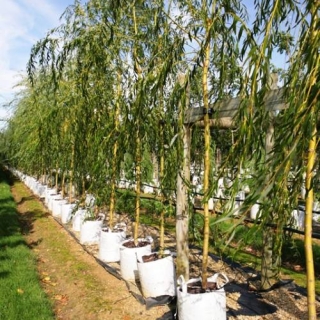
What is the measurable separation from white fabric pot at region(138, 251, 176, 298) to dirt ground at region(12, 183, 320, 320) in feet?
0.45

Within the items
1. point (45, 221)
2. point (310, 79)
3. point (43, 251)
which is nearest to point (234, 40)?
point (310, 79)

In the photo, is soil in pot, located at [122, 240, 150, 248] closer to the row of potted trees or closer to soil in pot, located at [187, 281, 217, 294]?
the row of potted trees

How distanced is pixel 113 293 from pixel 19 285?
1.18 metres

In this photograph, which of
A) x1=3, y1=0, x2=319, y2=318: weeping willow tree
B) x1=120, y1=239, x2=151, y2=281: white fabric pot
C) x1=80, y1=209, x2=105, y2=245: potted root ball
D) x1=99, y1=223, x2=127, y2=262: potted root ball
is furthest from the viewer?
x1=80, y1=209, x2=105, y2=245: potted root ball

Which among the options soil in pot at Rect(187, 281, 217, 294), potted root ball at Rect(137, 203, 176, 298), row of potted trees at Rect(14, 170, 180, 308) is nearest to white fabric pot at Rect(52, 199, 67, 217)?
row of potted trees at Rect(14, 170, 180, 308)

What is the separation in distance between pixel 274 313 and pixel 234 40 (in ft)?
7.98

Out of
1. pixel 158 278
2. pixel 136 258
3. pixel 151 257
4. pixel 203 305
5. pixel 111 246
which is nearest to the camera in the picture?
pixel 203 305

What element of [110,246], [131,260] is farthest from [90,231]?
[131,260]

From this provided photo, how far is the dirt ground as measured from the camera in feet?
10.5

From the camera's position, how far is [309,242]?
1565 mm

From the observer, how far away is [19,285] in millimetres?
4082

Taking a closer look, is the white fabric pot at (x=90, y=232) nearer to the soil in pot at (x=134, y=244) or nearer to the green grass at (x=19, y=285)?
the green grass at (x=19, y=285)

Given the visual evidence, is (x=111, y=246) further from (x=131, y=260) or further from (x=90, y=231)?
(x=90, y=231)

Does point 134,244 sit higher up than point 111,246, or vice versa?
point 134,244
